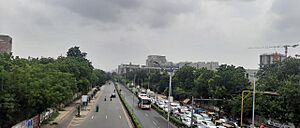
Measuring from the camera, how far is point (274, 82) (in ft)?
147

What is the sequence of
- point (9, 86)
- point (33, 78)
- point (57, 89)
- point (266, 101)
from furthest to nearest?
point (266, 101) < point (57, 89) < point (33, 78) < point (9, 86)

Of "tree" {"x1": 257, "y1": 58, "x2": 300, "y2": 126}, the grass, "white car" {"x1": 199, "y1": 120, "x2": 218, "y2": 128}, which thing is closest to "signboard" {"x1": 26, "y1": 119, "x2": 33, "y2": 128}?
the grass

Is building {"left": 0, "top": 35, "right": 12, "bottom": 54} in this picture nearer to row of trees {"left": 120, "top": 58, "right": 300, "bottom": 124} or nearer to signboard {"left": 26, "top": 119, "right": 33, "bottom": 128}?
row of trees {"left": 120, "top": 58, "right": 300, "bottom": 124}

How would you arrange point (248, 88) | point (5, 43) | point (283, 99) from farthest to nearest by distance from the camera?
point (5, 43) → point (248, 88) → point (283, 99)

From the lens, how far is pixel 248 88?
52.9 metres

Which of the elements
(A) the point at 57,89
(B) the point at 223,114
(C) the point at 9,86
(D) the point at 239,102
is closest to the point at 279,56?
(B) the point at 223,114

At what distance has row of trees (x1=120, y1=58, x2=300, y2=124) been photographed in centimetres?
3847

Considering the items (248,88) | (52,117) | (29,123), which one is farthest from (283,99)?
(52,117)

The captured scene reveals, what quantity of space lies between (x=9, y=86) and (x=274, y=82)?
29509mm

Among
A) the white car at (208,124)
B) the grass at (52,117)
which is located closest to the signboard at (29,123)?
the grass at (52,117)

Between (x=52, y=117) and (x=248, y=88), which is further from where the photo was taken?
(x=248, y=88)

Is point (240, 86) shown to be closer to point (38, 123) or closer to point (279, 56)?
point (38, 123)

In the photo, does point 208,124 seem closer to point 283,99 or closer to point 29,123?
point 283,99

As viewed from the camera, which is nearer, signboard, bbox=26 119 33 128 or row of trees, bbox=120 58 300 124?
signboard, bbox=26 119 33 128
